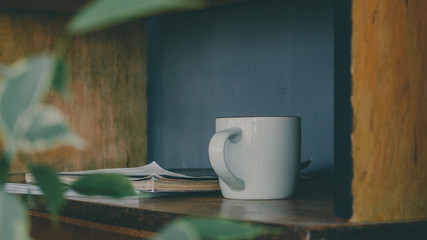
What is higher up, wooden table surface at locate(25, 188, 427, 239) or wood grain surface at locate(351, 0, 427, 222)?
wood grain surface at locate(351, 0, 427, 222)

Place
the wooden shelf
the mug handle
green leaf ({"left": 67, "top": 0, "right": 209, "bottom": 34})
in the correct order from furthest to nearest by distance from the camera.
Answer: the wooden shelf → the mug handle → green leaf ({"left": 67, "top": 0, "right": 209, "bottom": 34})

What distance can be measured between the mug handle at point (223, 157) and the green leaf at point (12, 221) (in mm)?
578

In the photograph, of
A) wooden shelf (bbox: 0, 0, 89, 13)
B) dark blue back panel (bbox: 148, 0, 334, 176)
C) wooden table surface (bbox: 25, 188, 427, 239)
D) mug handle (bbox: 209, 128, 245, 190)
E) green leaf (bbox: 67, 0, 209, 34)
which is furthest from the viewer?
wooden shelf (bbox: 0, 0, 89, 13)

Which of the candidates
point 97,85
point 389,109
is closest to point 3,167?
point 389,109

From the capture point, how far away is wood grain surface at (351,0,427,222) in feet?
1.69

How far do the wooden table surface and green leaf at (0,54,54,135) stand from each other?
0.34m

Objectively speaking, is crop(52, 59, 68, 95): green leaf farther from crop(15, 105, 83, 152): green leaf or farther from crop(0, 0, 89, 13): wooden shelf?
crop(0, 0, 89, 13): wooden shelf

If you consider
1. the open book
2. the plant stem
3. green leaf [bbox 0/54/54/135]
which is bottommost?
the open book

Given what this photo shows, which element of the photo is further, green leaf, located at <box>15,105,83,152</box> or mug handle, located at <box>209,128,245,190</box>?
mug handle, located at <box>209,128,245,190</box>

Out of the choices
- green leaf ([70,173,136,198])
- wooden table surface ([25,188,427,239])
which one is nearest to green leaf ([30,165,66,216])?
green leaf ([70,173,136,198])

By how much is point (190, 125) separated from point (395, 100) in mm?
826

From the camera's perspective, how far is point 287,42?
3.65 feet

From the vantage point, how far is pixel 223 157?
73 centimetres

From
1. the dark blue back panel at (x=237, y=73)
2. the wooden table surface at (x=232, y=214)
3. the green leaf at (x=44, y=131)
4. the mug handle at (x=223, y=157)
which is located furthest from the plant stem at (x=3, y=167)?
the dark blue back panel at (x=237, y=73)
